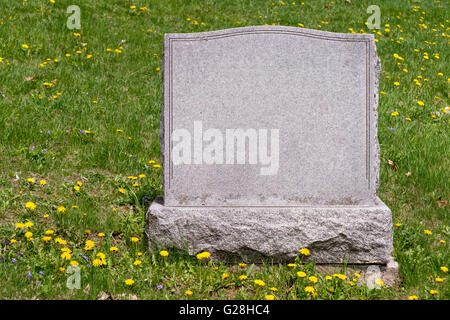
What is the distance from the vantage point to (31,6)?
25.1 ft

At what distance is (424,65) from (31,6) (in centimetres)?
600

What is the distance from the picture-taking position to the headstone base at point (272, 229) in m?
3.37

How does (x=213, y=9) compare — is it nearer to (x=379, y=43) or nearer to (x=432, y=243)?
(x=379, y=43)

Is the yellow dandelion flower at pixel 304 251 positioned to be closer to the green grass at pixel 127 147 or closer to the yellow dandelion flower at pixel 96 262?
the green grass at pixel 127 147

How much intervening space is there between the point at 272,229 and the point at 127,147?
2.05m

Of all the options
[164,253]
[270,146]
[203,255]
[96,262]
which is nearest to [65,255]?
[96,262]

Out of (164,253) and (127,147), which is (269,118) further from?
(127,147)

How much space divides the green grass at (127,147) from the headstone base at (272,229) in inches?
5.4

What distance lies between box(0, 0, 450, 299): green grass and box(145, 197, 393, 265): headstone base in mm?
136

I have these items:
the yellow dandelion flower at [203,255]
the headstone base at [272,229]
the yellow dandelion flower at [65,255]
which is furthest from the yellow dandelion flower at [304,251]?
the yellow dandelion flower at [65,255]

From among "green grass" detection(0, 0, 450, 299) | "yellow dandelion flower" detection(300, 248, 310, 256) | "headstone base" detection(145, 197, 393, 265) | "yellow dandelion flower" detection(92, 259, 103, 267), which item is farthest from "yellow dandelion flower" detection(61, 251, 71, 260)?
"yellow dandelion flower" detection(300, 248, 310, 256)

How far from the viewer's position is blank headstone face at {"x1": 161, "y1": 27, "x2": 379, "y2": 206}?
3400 millimetres

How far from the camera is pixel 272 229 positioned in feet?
11.1

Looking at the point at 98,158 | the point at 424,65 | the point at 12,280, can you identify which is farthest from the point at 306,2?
the point at 12,280
